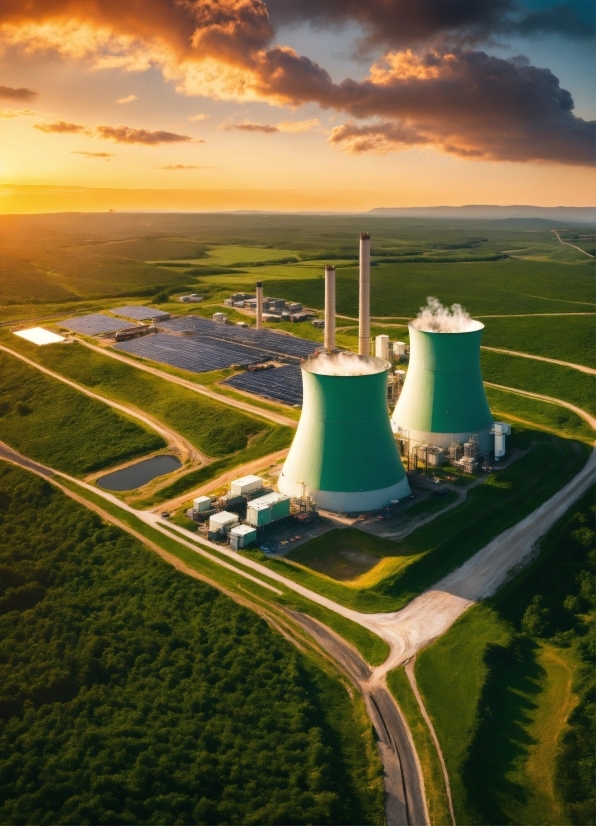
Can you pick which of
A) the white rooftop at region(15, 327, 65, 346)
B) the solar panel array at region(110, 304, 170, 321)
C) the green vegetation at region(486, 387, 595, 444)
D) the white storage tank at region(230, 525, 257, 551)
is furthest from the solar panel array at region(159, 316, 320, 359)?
the white storage tank at region(230, 525, 257, 551)

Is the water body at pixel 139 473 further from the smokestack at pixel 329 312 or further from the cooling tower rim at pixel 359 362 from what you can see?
the smokestack at pixel 329 312

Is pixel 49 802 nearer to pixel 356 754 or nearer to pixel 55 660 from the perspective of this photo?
pixel 55 660

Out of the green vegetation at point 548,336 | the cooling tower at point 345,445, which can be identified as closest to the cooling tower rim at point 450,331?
the cooling tower at point 345,445

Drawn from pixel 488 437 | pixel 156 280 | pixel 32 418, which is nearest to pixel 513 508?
pixel 488 437

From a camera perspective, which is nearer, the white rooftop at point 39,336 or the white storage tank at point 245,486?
the white storage tank at point 245,486

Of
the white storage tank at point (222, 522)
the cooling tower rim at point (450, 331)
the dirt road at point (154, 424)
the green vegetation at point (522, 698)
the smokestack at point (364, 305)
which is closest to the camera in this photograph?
the green vegetation at point (522, 698)

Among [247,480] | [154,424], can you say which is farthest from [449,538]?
[154,424]
